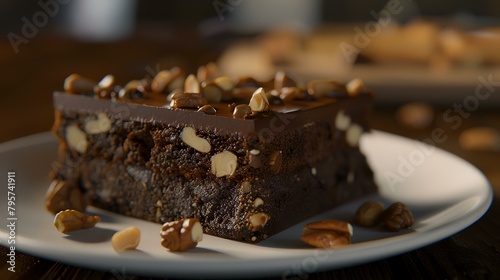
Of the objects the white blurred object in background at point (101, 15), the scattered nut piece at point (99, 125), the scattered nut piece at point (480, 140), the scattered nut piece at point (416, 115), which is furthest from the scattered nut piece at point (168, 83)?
the white blurred object in background at point (101, 15)

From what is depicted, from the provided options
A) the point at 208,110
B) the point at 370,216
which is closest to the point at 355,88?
the point at 370,216

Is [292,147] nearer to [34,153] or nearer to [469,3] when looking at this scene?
[34,153]

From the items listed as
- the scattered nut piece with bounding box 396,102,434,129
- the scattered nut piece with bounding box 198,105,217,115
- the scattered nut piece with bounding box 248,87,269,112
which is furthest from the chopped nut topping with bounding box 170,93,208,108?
the scattered nut piece with bounding box 396,102,434,129

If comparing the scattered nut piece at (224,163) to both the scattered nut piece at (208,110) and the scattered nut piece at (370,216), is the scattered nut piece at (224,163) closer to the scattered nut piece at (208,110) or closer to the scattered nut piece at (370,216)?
the scattered nut piece at (208,110)

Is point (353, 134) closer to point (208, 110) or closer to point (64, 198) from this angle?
point (208, 110)

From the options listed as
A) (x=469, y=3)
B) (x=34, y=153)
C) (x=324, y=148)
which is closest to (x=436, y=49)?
(x=324, y=148)
